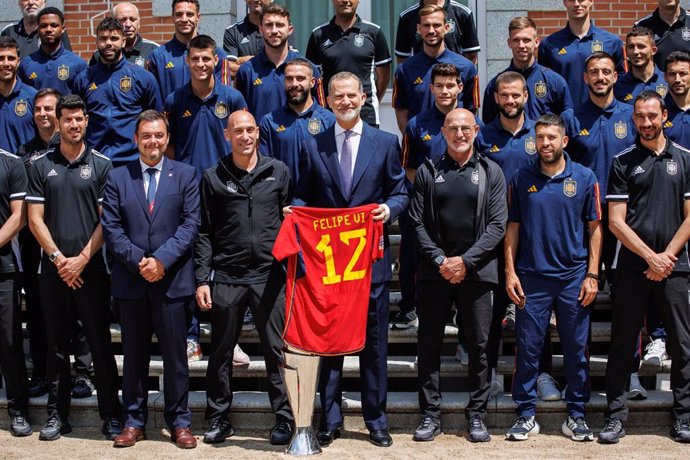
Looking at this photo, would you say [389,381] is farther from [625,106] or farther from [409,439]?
[625,106]

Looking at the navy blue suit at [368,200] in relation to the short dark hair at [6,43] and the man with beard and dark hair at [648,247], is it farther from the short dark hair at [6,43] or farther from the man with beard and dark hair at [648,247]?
the short dark hair at [6,43]

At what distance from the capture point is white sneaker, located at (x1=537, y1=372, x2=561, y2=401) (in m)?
7.54

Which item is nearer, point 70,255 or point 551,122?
point 551,122

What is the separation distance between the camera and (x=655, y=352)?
7.82 meters

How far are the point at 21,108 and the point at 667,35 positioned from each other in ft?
17.5

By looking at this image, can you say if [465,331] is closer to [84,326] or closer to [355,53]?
[84,326]

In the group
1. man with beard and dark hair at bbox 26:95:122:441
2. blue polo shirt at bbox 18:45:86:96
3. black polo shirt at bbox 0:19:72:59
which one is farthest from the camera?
black polo shirt at bbox 0:19:72:59

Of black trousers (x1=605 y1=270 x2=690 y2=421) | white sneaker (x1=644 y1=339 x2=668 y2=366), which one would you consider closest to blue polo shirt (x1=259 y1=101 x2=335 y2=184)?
black trousers (x1=605 y1=270 x2=690 y2=421)

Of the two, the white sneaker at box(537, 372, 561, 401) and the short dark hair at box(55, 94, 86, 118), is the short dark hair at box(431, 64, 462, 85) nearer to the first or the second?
the white sneaker at box(537, 372, 561, 401)

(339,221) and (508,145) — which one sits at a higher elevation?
(508,145)

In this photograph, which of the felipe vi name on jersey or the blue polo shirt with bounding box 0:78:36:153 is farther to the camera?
the blue polo shirt with bounding box 0:78:36:153

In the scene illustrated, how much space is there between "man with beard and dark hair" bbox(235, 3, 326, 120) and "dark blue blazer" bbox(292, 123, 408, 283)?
4.04 feet

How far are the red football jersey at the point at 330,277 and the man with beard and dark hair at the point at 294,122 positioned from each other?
87 centimetres

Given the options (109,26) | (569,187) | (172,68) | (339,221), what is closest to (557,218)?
(569,187)
